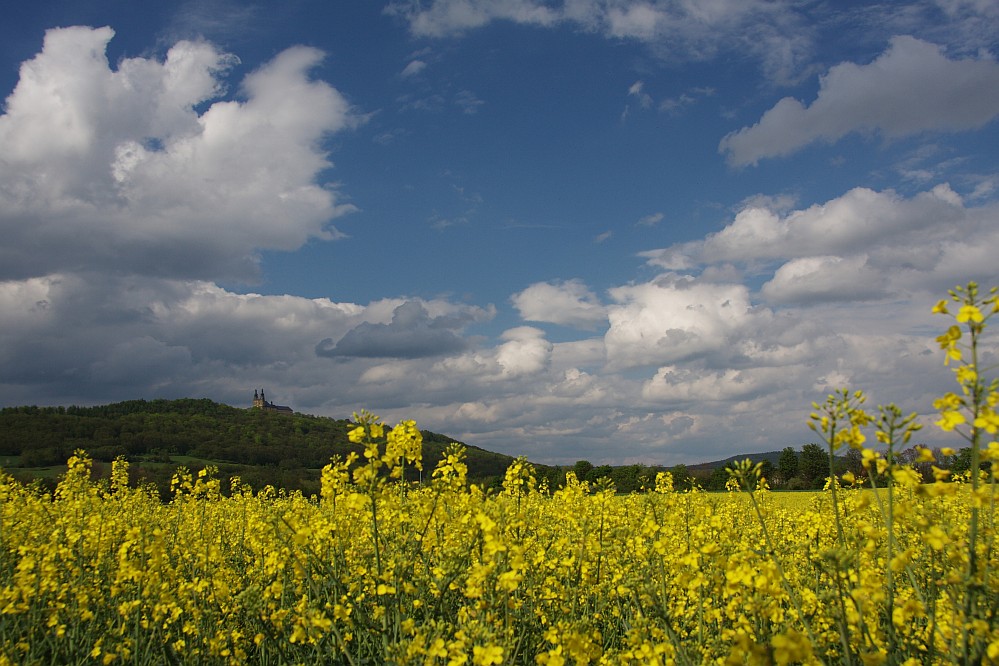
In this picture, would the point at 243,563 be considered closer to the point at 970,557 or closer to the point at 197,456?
the point at 970,557

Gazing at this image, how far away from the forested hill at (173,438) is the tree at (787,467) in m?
21.3

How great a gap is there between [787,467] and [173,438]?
205 ft

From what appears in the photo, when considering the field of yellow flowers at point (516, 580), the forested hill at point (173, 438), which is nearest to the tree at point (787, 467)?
the forested hill at point (173, 438)

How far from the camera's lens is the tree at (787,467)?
4262 cm

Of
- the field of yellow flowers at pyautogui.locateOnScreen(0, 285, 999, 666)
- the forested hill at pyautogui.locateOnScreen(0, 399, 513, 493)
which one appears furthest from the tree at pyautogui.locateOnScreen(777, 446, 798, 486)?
the field of yellow flowers at pyautogui.locateOnScreen(0, 285, 999, 666)

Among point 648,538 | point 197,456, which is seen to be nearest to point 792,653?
point 648,538

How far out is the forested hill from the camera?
54.8m

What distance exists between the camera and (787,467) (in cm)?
4444

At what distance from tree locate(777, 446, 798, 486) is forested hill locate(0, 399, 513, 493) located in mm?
21311

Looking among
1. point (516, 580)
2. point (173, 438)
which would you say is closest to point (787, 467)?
point (516, 580)

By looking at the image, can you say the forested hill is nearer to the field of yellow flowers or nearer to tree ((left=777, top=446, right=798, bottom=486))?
tree ((left=777, top=446, right=798, bottom=486))

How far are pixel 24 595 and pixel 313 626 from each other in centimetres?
335

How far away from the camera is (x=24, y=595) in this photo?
5895 millimetres

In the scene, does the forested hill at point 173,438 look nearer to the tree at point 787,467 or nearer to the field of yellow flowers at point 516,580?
the tree at point 787,467
